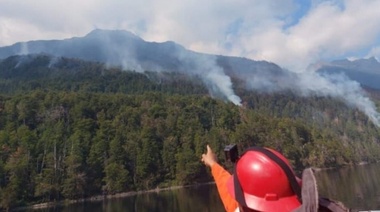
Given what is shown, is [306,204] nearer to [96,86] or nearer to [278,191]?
[278,191]

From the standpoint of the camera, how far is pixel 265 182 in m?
1.90

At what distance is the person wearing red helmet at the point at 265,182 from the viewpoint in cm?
189

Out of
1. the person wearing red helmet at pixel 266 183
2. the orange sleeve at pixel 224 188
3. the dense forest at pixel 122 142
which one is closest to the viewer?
the person wearing red helmet at pixel 266 183

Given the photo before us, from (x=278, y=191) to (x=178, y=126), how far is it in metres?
82.6

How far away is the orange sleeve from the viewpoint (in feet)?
7.97

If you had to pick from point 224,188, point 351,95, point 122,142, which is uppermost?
point 351,95

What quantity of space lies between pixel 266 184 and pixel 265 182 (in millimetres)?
11

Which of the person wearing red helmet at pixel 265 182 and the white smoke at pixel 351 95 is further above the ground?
the white smoke at pixel 351 95

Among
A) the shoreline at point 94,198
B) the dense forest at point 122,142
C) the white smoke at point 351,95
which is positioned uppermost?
the white smoke at point 351,95

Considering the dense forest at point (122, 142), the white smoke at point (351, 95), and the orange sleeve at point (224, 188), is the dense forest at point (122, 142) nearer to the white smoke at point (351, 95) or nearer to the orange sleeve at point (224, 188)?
the white smoke at point (351, 95)

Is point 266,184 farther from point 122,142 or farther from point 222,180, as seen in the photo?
point 122,142

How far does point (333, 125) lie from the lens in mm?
134125

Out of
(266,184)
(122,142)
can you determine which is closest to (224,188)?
(266,184)

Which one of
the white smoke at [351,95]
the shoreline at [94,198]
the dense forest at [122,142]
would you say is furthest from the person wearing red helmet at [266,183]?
the white smoke at [351,95]
